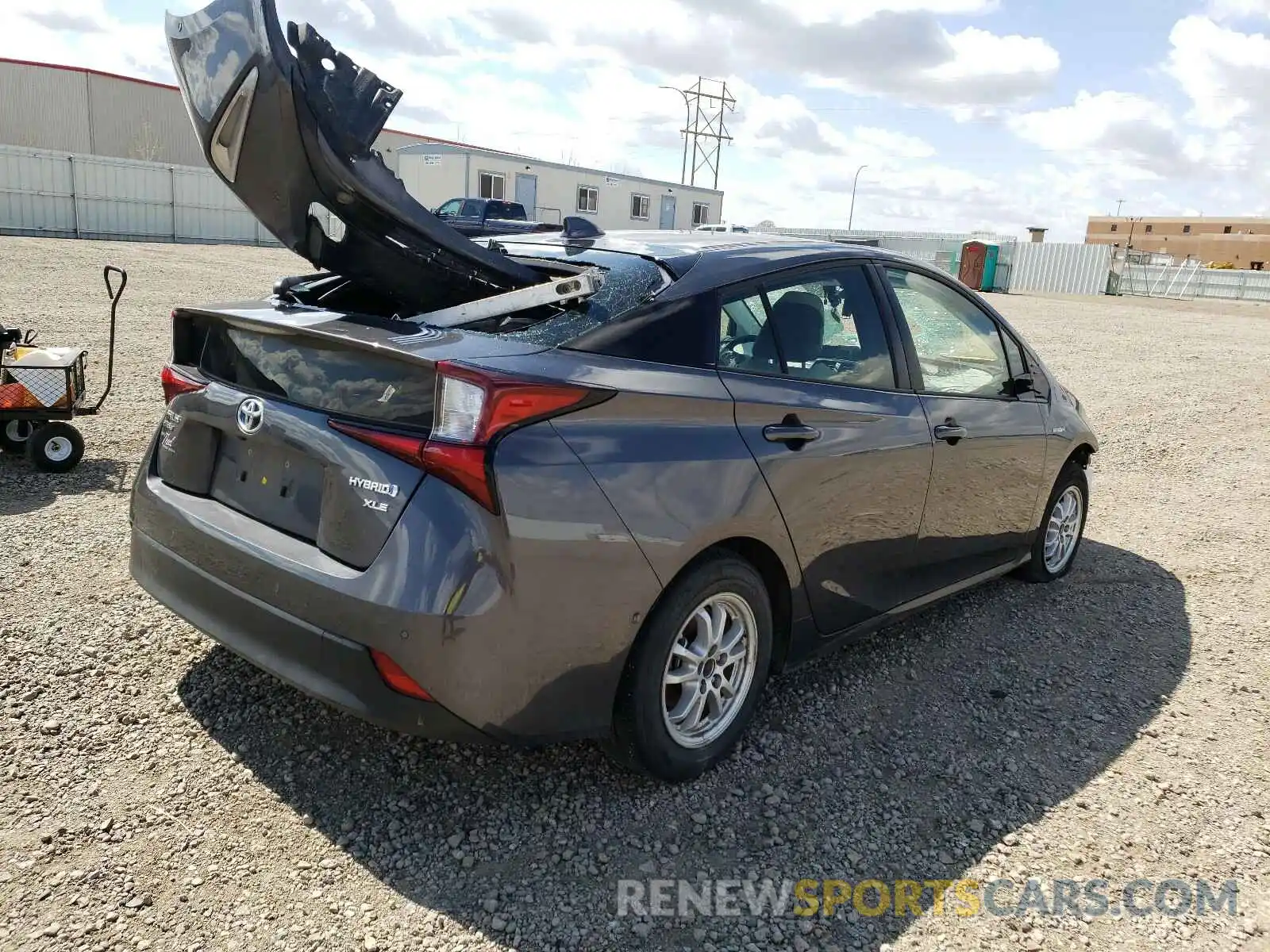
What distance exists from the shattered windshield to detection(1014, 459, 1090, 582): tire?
2796 mm

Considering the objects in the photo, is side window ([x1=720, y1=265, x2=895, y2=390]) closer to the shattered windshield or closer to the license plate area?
the shattered windshield

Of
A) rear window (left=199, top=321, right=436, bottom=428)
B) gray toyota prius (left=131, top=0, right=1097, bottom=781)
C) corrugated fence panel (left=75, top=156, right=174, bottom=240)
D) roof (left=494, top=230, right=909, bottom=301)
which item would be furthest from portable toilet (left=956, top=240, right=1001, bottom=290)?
rear window (left=199, top=321, right=436, bottom=428)

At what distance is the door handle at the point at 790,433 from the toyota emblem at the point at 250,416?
4.96 feet

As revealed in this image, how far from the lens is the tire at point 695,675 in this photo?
9.18 ft

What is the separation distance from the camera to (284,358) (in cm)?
283

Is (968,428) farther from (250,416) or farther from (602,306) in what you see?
(250,416)

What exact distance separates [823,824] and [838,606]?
844 millimetres

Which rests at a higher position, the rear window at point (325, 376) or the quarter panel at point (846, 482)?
the rear window at point (325, 376)

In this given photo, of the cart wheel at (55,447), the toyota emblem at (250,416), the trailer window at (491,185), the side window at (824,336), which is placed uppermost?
the trailer window at (491,185)

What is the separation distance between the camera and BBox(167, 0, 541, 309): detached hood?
2.60 m

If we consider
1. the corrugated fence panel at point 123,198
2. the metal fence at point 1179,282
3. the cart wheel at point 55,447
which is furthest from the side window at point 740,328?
the metal fence at point 1179,282

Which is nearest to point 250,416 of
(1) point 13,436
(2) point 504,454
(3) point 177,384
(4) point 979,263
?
(3) point 177,384

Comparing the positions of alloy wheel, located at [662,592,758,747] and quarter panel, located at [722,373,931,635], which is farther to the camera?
quarter panel, located at [722,373,931,635]

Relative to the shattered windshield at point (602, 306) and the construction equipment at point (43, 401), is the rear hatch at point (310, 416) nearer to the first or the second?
the shattered windshield at point (602, 306)
